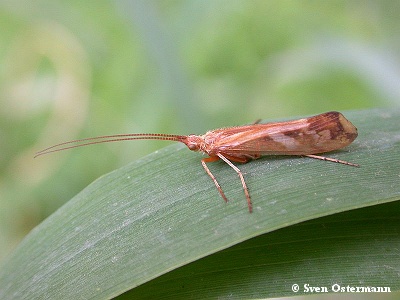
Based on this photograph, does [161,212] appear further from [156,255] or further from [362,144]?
[362,144]

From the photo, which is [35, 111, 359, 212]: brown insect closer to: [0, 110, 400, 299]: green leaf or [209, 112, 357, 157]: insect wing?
[209, 112, 357, 157]: insect wing

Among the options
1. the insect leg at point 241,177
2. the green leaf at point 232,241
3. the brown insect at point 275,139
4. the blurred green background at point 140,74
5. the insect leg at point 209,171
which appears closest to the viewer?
the green leaf at point 232,241

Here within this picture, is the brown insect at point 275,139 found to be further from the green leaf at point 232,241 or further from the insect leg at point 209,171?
the green leaf at point 232,241

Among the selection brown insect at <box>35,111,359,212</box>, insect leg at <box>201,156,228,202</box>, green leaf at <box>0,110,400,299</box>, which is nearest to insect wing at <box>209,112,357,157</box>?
brown insect at <box>35,111,359,212</box>

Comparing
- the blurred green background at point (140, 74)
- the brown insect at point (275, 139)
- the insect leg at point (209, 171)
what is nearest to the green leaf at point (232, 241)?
the insect leg at point (209, 171)

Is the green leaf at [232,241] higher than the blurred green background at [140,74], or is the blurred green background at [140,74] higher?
the blurred green background at [140,74]

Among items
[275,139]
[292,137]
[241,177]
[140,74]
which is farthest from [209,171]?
[140,74]

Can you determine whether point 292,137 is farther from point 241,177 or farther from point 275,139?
point 241,177
